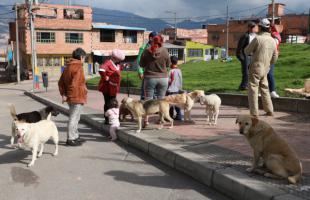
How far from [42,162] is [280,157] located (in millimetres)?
3979

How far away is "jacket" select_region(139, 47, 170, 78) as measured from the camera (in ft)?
27.3

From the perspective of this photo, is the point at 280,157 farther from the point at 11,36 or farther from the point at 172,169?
the point at 11,36

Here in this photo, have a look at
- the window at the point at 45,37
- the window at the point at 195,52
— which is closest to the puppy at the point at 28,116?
the window at the point at 45,37

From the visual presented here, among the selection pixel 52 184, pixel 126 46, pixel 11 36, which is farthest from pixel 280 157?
pixel 11 36

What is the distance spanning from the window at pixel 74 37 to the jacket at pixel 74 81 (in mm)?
43831

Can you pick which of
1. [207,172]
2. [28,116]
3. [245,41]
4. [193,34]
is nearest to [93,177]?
[207,172]

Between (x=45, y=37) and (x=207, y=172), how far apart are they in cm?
4628

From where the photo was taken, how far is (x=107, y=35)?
52.8 m

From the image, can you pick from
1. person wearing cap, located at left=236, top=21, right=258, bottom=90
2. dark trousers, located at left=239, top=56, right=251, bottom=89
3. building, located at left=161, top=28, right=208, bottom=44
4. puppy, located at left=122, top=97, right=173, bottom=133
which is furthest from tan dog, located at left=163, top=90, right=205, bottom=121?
building, located at left=161, top=28, right=208, bottom=44

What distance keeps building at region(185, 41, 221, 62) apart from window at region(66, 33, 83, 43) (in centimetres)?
1864

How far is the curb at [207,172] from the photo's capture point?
14.5 feet

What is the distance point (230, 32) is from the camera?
71.9m

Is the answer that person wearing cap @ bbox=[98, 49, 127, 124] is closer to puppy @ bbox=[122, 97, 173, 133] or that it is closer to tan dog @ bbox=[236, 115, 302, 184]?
puppy @ bbox=[122, 97, 173, 133]

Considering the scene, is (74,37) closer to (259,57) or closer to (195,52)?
(195,52)
